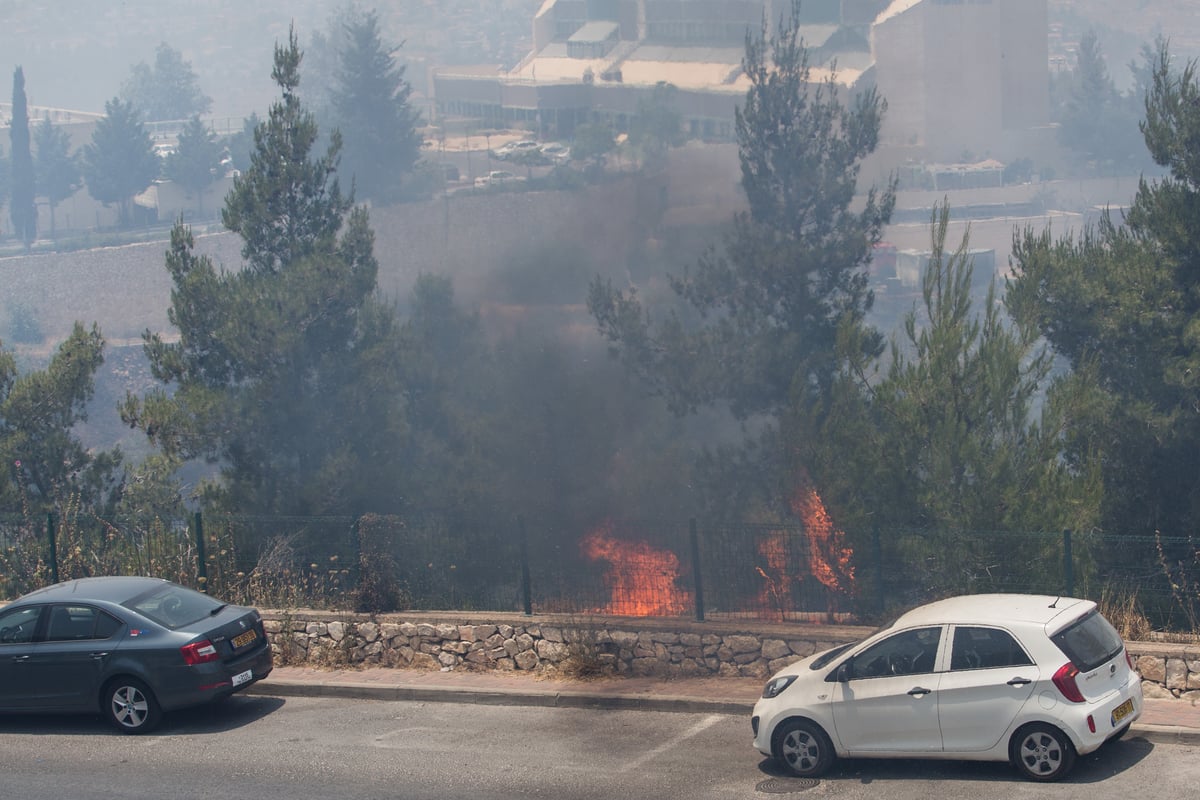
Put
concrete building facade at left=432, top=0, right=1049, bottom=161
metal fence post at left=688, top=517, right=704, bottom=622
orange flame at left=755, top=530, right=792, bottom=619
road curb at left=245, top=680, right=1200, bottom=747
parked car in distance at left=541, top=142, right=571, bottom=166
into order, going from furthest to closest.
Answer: concrete building facade at left=432, top=0, right=1049, bottom=161 → parked car in distance at left=541, top=142, right=571, bottom=166 → orange flame at left=755, top=530, right=792, bottom=619 → metal fence post at left=688, top=517, right=704, bottom=622 → road curb at left=245, top=680, right=1200, bottom=747

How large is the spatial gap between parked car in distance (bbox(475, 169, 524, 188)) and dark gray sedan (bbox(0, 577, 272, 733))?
9008cm

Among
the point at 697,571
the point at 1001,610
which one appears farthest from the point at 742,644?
the point at 1001,610

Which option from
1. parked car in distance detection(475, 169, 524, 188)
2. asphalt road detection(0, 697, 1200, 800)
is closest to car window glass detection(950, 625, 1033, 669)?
asphalt road detection(0, 697, 1200, 800)

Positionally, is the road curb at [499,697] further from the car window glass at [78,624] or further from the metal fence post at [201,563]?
the metal fence post at [201,563]

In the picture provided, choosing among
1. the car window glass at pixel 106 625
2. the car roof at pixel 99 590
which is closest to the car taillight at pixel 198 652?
the car window glass at pixel 106 625

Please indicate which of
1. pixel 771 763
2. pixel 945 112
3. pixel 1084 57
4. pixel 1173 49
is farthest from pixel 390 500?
pixel 1173 49

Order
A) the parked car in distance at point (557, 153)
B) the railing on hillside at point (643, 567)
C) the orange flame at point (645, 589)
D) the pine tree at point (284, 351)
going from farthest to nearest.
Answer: the parked car in distance at point (557, 153), the pine tree at point (284, 351), the orange flame at point (645, 589), the railing on hillside at point (643, 567)

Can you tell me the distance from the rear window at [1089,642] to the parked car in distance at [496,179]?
9288cm

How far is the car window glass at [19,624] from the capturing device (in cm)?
1077

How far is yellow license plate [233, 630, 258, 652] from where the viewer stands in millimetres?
10824

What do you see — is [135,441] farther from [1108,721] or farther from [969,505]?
[1108,721]

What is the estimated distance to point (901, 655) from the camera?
8680 mm

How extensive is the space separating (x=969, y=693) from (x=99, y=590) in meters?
7.61

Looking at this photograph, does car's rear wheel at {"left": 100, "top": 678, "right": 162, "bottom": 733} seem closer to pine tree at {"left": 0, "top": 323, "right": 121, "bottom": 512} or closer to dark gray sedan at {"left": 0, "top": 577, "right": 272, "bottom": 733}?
dark gray sedan at {"left": 0, "top": 577, "right": 272, "bottom": 733}
